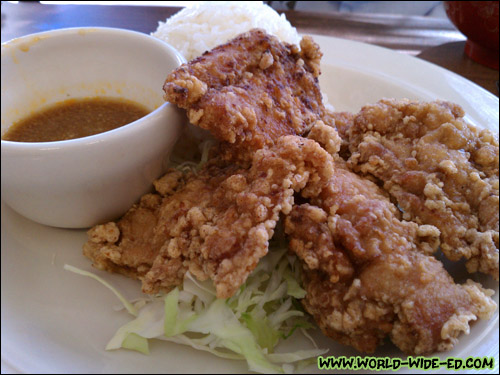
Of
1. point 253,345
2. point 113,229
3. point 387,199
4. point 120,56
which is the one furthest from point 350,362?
point 120,56

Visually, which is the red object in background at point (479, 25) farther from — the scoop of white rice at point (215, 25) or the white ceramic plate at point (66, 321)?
the scoop of white rice at point (215, 25)

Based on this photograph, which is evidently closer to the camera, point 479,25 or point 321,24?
point 479,25

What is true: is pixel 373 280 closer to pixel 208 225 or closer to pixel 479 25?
pixel 208 225

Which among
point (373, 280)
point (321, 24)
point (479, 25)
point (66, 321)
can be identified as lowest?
point (66, 321)

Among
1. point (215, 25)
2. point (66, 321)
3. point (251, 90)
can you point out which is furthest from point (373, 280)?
point (215, 25)

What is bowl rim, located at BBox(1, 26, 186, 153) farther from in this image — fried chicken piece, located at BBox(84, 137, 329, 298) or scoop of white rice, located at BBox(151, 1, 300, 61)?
scoop of white rice, located at BBox(151, 1, 300, 61)

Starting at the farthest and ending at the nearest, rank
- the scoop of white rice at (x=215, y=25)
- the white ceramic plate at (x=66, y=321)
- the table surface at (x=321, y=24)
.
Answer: the table surface at (x=321, y=24) → the scoop of white rice at (x=215, y=25) → the white ceramic plate at (x=66, y=321)

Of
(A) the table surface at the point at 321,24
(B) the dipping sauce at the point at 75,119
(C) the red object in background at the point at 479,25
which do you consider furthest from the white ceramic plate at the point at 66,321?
(A) the table surface at the point at 321,24
